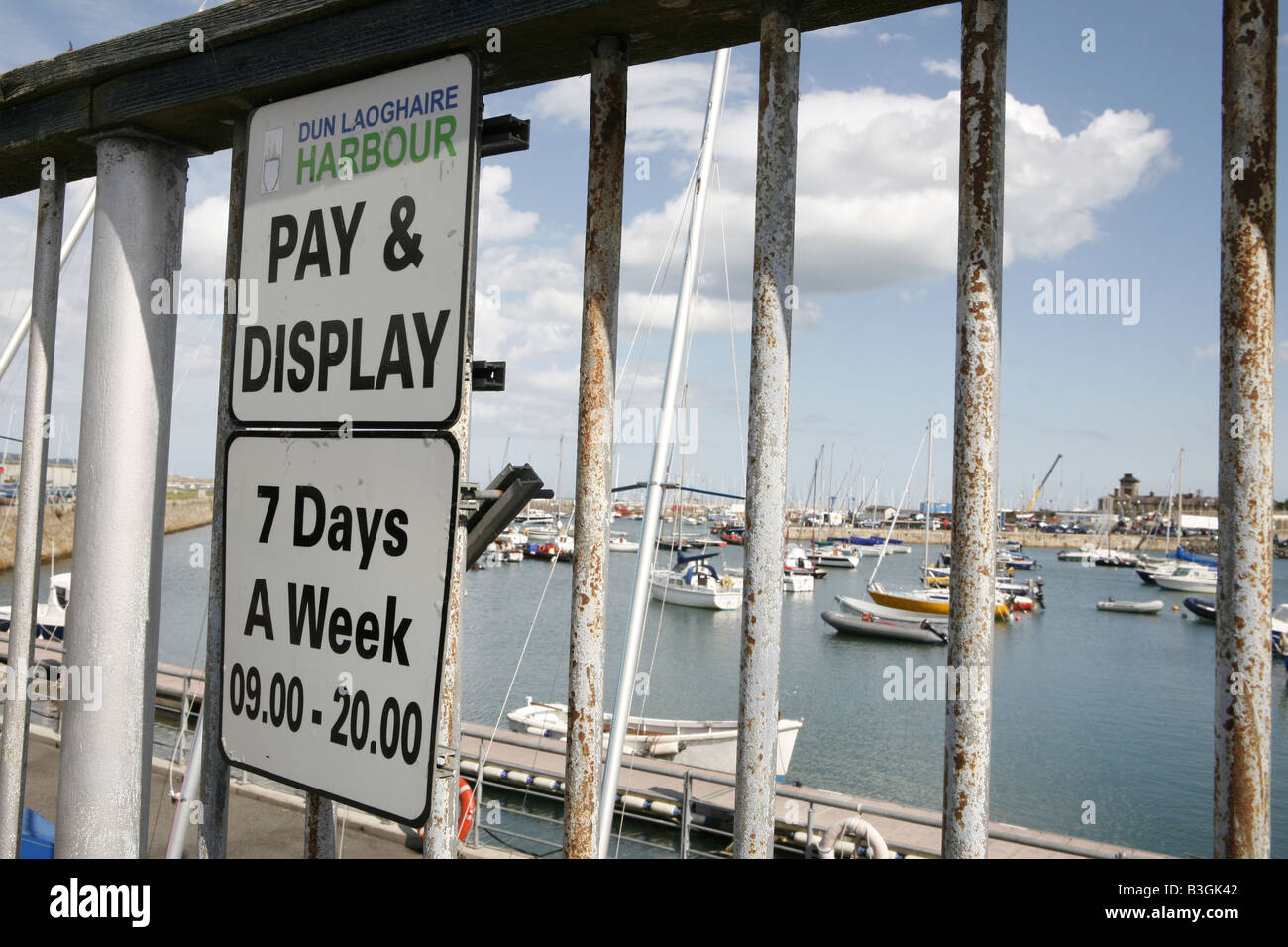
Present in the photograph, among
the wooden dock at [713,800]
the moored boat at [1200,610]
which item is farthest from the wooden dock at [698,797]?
the moored boat at [1200,610]

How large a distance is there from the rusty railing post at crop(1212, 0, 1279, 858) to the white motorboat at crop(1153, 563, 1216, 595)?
75433 mm

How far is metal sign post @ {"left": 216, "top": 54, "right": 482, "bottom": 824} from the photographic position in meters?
2.20

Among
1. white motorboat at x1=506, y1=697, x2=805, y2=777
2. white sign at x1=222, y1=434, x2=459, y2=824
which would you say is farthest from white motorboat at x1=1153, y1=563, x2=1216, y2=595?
white sign at x1=222, y1=434, x2=459, y2=824

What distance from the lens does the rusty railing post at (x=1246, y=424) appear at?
1.64 metres

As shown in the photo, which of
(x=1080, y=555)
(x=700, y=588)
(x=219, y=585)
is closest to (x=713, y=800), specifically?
(x=219, y=585)

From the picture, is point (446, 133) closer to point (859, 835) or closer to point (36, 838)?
point (36, 838)

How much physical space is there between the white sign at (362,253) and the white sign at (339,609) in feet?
0.38

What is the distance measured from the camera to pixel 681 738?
64.1 ft

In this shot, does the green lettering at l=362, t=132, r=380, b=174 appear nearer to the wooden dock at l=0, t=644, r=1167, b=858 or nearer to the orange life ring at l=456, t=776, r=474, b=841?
the orange life ring at l=456, t=776, r=474, b=841

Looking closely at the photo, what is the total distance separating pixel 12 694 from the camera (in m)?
3.41

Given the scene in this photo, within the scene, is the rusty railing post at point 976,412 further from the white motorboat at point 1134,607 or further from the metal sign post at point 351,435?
the white motorboat at point 1134,607
